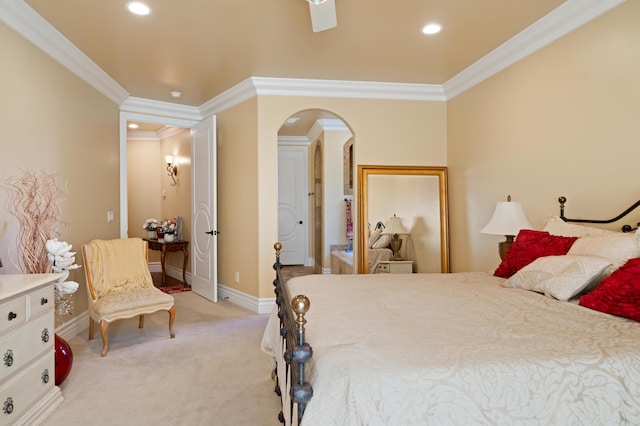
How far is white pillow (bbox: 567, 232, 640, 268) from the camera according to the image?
6.10 feet

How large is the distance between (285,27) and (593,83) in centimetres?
228

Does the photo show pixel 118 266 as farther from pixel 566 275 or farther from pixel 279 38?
pixel 566 275

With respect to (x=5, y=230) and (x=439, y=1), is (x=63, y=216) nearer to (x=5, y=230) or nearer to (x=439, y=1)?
(x=5, y=230)

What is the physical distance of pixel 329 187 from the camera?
21.5ft

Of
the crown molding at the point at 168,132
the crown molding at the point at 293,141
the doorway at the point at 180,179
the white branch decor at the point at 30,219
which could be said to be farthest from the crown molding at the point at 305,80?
the crown molding at the point at 293,141

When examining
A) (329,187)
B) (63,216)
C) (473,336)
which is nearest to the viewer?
(473,336)

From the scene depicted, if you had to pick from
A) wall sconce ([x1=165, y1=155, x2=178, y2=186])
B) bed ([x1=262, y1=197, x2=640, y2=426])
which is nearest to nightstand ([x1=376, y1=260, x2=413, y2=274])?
bed ([x1=262, y1=197, x2=640, y2=426])

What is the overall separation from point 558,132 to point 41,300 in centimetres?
370

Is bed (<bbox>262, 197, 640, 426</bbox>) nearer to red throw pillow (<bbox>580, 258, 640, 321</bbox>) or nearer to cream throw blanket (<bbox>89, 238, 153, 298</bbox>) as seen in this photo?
red throw pillow (<bbox>580, 258, 640, 321</bbox>)

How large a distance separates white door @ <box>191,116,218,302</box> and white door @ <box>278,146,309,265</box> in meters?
2.58

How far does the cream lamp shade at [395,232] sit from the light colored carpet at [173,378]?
170 cm

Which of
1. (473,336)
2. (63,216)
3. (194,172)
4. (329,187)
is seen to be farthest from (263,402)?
(329,187)

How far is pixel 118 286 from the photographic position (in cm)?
350

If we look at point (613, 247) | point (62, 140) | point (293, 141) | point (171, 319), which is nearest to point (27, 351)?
point (171, 319)
